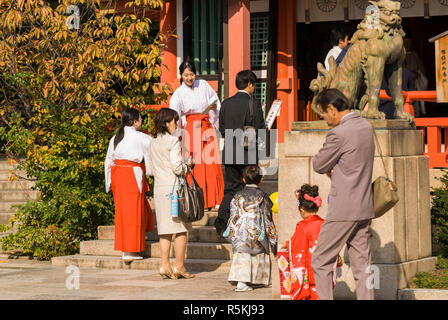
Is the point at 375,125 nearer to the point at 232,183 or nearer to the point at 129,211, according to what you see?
the point at 232,183

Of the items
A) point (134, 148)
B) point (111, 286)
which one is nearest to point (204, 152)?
point (134, 148)

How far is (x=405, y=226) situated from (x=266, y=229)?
1.44 m

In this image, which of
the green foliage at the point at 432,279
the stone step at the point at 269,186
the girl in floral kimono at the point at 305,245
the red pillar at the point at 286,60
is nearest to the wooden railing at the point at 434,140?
the stone step at the point at 269,186

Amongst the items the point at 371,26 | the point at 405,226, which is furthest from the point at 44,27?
the point at 405,226

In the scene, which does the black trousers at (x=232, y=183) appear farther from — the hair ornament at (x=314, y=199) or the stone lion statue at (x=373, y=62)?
the hair ornament at (x=314, y=199)

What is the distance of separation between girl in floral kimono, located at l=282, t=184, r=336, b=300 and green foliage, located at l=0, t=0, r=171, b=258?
14.8ft

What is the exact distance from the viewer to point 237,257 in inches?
333

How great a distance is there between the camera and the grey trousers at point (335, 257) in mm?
6473

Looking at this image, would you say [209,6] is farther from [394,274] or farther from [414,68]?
[394,274]

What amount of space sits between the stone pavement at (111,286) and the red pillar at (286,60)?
5718 mm

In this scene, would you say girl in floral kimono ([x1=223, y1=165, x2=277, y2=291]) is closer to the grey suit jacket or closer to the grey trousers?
the grey trousers

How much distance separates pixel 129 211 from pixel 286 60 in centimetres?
583

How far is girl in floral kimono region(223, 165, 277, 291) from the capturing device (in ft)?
27.6

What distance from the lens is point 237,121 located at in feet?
32.6
